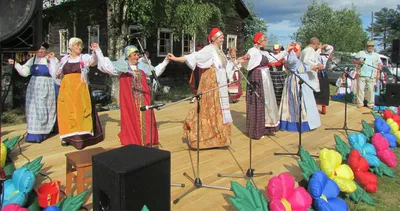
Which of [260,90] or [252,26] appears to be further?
[252,26]

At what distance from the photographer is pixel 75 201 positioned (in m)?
2.47

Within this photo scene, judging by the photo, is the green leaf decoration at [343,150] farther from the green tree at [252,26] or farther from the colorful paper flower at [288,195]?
the green tree at [252,26]

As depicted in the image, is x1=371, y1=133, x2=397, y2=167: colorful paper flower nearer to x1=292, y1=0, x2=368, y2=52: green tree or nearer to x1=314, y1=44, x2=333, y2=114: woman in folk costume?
x1=314, y1=44, x2=333, y2=114: woman in folk costume

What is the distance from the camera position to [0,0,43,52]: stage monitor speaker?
1941mm

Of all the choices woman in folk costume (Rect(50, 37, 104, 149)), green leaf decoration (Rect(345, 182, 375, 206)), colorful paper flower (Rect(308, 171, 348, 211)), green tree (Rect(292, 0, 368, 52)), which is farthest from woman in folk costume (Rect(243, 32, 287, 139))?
green tree (Rect(292, 0, 368, 52))

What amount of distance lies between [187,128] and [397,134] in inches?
134

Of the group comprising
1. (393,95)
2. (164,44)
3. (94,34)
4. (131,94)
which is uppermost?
(94,34)

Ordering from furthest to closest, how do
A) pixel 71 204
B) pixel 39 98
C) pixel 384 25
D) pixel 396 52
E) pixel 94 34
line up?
pixel 384 25 < pixel 94 34 < pixel 396 52 < pixel 39 98 < pixel 71 204

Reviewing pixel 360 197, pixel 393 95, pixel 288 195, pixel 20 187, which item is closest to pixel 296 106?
pixel 360 197

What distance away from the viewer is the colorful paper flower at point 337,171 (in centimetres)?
324

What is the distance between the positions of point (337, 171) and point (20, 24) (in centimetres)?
296

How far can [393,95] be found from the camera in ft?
23.6

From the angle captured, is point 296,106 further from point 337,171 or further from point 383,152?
point 337,171

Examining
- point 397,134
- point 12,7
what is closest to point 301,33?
point 397,134
